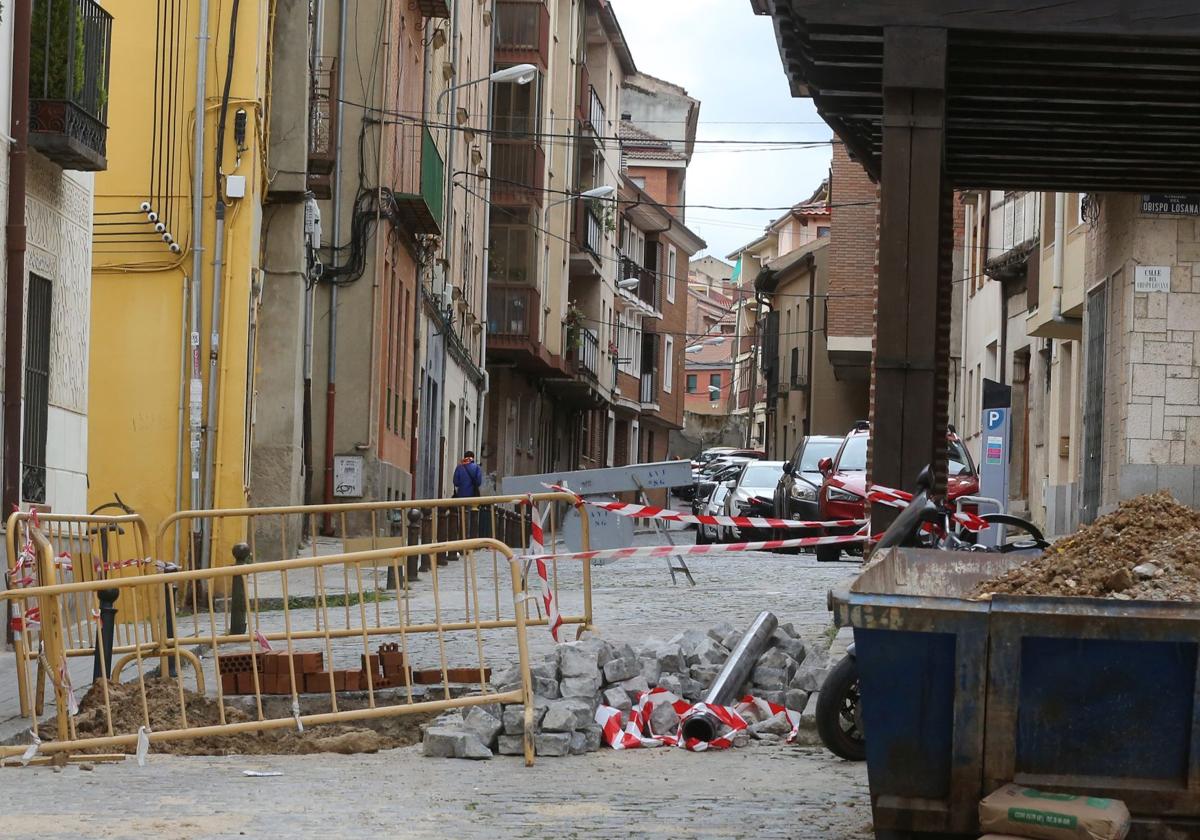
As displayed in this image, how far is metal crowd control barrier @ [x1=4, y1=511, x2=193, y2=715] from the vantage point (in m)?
9.74

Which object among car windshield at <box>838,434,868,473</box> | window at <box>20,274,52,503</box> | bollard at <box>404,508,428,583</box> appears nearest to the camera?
window at <box>20,274,52,503</box>

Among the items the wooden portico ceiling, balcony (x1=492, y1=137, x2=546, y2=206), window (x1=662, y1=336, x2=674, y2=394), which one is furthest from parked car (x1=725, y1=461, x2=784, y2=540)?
window (x1=662, y1=336, x2=674, y2=394)

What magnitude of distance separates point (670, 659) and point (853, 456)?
17.7 m

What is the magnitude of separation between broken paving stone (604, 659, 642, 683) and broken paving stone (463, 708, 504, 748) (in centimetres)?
82

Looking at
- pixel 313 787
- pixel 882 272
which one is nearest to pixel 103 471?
pixel 882 272

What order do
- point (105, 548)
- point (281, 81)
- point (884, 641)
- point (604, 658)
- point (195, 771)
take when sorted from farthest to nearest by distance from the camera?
point (281, 81) → point (105, 548) → point (604, 658) → point (195, 771) → point (884, 641)

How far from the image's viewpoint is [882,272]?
11539 millimetres

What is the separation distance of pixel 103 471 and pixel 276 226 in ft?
15.1

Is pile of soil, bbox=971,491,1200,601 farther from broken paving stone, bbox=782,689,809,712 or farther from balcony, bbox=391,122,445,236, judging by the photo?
balcony, bbox=391,122,445,236

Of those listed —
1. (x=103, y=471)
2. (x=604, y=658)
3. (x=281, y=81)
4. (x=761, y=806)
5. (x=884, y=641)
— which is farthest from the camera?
(x=281, y=81)

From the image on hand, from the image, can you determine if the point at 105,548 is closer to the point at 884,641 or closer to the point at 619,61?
the point at 884,641

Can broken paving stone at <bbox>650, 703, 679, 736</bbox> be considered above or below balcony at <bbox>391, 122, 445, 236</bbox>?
below

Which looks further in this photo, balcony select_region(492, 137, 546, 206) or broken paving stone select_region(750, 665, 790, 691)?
balcony select_region(492, 137, 546, 206)

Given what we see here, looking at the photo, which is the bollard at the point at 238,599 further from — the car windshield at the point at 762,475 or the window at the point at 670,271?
the window at the point at 670,271
